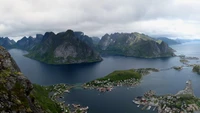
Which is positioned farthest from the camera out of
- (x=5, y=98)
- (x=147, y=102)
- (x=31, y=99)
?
(x=147, y=102)

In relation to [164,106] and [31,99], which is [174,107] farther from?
[31,99]

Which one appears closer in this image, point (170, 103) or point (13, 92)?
point (13, 92)

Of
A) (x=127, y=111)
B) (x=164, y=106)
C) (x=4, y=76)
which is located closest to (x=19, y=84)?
(x=4, y=76)

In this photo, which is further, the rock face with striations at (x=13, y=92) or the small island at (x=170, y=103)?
the small island at (x=170, y=103)

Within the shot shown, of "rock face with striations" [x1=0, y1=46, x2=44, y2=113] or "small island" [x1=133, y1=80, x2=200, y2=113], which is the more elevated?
"rock face with striations" [x1=0, y1=46, x2=44, y2=113]

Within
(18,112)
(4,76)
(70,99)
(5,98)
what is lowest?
(70,99)

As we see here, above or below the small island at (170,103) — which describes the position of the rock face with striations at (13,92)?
above

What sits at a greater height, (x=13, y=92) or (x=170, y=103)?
(x=13, y=92)

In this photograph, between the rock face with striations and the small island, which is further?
the small island
